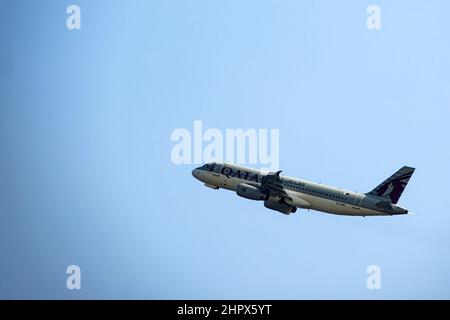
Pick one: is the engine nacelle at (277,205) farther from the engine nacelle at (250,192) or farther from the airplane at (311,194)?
the engine nacelle at (250,192)

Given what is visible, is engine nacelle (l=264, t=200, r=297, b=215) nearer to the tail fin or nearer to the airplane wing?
the airplane wing

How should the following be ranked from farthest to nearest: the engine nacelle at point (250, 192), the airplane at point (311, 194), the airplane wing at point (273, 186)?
the engine nacelle at point (250, 192) → the airplane wing at point (273, 186) → the airplane at point (311, 194)

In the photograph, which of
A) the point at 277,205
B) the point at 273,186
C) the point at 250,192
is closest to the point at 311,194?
the point at 277,205

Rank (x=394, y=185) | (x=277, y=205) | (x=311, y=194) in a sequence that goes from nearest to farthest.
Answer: (x=394, y=185), (x=311, y=194), (x=277, y=205)

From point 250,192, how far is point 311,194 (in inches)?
249

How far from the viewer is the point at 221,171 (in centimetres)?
12669

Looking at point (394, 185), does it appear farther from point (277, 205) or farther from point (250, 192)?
point (250, 192)

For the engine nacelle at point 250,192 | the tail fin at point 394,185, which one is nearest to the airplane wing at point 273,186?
the engine nacelle at point 250,192

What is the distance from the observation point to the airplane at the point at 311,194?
389 feet

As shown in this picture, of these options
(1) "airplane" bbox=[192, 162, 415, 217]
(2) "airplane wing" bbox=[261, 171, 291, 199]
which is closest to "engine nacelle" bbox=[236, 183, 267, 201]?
(1) "airplane" bbox=[192, 162, 415, 217]

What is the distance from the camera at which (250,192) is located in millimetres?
121500

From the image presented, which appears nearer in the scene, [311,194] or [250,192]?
[311,194]
